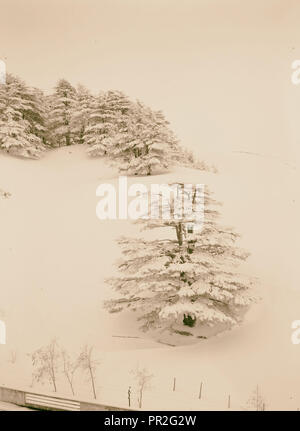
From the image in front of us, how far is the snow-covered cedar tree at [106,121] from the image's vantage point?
7426 millimetres

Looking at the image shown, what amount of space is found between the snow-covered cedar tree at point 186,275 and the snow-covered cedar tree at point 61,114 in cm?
276

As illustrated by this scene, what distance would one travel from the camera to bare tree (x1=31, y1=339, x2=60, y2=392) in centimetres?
622

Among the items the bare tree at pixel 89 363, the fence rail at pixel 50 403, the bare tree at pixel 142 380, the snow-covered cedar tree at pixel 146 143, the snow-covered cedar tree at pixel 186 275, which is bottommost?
the fence rail at pixel 50 403

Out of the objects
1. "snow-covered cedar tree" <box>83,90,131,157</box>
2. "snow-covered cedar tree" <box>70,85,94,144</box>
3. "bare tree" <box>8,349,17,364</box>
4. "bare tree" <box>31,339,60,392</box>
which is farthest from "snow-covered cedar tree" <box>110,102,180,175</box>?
"bare tree" <box>8,349,17,364</box>

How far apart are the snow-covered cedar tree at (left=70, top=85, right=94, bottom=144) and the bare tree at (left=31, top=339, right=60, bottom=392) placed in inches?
155

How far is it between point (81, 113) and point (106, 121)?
0.55 meters

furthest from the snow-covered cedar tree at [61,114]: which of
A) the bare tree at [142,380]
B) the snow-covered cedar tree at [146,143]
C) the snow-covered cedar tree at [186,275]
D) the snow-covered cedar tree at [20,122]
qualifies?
the bare tree at [142,380]

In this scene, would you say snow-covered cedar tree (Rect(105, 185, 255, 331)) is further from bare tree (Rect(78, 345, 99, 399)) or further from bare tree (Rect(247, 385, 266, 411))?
bare tree (Rect(247, 385, 266, 411))

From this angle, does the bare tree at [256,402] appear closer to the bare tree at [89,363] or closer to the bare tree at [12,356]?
the bare tree at [89,363]

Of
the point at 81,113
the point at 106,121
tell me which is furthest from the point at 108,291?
the point at 81,113

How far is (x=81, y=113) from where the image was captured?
8117 millimetres

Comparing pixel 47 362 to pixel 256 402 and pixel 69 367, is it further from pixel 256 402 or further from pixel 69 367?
pixel 256 402

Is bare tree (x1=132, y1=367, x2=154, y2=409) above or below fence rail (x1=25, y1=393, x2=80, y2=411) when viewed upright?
above

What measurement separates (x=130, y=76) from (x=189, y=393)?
5244mm
